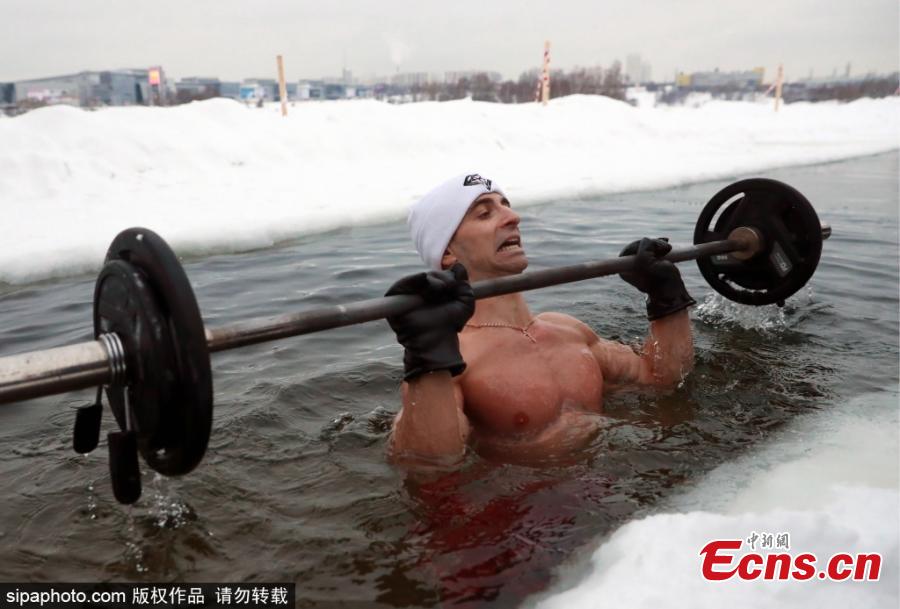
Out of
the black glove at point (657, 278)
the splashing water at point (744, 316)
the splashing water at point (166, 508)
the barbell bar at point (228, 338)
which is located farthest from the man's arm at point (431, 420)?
the splashing water at point (744, 316)

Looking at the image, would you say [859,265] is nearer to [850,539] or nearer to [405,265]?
[405,265]

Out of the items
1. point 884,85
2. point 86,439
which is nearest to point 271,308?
point 86,439

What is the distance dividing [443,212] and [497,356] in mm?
638

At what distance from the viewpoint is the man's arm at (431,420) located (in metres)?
2.43

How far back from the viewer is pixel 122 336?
184cm

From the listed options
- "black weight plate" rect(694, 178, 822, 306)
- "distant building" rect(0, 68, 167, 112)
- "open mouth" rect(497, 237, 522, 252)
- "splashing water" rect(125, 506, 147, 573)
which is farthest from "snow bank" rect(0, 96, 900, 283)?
"distant building" rect(0, 68, 167, 112)

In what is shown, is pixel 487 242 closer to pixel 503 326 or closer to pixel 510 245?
pixel 510 245

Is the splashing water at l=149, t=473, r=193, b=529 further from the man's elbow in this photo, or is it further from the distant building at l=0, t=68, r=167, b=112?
the distant building at l=0, t=68, r=167, b=112

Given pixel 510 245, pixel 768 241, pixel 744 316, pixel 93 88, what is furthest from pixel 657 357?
pixel 93 88

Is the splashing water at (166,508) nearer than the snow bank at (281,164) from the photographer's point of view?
Yes

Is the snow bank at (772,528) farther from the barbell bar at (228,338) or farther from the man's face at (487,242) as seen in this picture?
the man's face at (487,242)

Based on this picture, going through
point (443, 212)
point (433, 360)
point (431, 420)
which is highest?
point (443, 212)

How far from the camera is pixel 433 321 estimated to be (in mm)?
2338

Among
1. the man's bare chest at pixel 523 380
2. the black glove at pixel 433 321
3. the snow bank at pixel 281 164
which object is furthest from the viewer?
the snow bank at pixel 281 164
